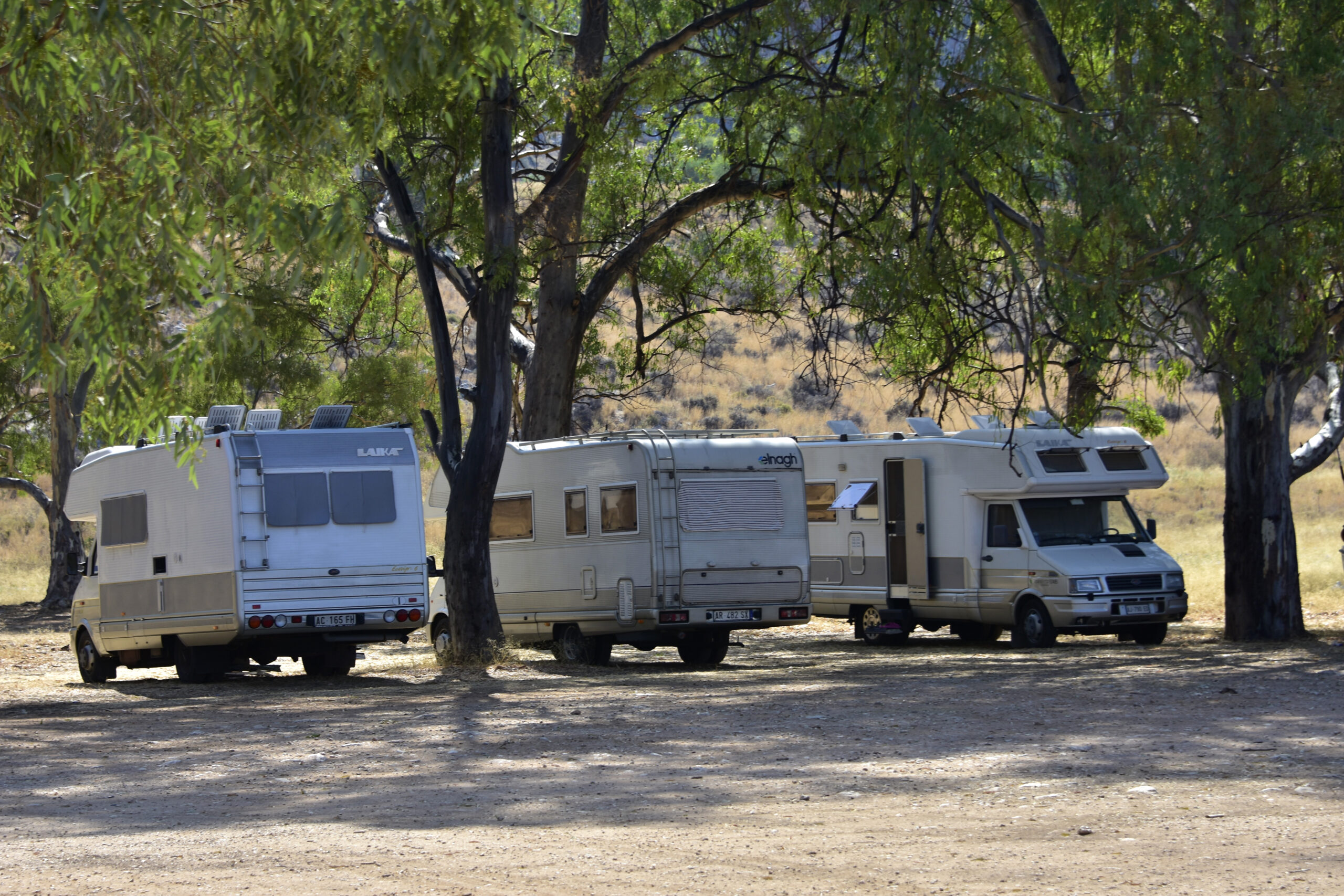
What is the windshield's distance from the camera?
63.0ft

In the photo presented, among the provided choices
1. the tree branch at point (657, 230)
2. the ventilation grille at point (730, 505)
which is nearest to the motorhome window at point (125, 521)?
the ventilation grille at point (730, 505)

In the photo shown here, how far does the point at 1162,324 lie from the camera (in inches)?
582

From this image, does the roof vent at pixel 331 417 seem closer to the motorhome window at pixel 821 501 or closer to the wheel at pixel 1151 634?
the motorhome window at pixel 821 501

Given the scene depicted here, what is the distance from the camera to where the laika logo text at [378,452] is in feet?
53.4

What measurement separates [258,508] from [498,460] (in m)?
2.91

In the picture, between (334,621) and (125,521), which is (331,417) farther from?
(125,521)

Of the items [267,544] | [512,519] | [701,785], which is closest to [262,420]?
[267,544]

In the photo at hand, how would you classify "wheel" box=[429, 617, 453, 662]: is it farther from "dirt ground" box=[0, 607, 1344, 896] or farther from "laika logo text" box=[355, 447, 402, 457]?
"laika logo text" box=[355, 447, 402, 457]

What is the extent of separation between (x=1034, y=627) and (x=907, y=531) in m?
2.27

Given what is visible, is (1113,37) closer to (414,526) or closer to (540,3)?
(414,526)

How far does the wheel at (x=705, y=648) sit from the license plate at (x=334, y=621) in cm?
404

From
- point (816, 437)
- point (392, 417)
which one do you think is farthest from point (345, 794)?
point (392, 417)

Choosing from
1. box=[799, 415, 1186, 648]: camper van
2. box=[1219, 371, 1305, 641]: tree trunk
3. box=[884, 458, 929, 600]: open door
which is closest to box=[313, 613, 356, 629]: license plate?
box=[799, 415, 1186, 648]: camper van

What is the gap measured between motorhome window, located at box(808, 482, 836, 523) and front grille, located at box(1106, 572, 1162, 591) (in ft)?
13.8
